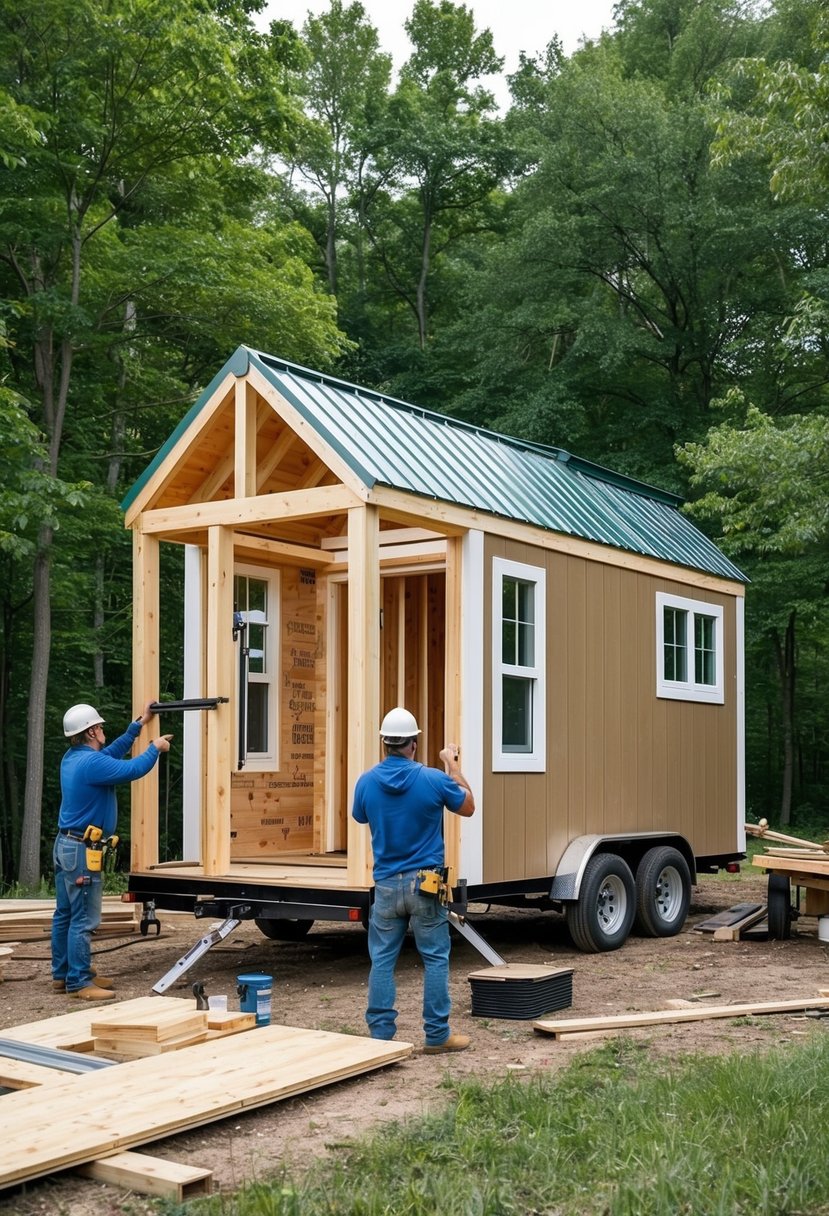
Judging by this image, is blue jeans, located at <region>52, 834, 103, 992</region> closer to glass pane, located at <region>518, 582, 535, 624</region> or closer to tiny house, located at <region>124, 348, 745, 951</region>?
tiny house, located at <region>124, 348, 745, 951</region>

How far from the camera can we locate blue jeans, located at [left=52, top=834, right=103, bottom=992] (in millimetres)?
8516

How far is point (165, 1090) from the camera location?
18.4 ft

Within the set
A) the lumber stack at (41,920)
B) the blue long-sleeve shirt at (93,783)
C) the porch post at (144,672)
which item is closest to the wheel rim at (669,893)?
A: the porch post at (144,672)

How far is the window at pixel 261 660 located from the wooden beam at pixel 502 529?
7.08 feet

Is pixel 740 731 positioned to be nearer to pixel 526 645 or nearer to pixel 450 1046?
pixel 526 645

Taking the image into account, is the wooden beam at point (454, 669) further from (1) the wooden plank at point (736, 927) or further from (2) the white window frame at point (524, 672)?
(1) the wooden plank at point (736, 927)

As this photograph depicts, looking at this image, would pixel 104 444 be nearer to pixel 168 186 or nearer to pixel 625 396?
pixel 168 186

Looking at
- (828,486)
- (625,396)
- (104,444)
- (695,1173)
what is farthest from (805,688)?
(695,1173)

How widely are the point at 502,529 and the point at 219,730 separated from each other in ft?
8.46

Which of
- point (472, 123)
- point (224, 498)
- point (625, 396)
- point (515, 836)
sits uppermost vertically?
point (472, 123)

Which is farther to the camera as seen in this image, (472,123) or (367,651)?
(472,123)

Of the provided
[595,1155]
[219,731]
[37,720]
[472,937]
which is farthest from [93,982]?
[37,720]

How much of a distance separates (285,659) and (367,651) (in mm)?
2842

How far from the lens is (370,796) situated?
7016 millimetres
